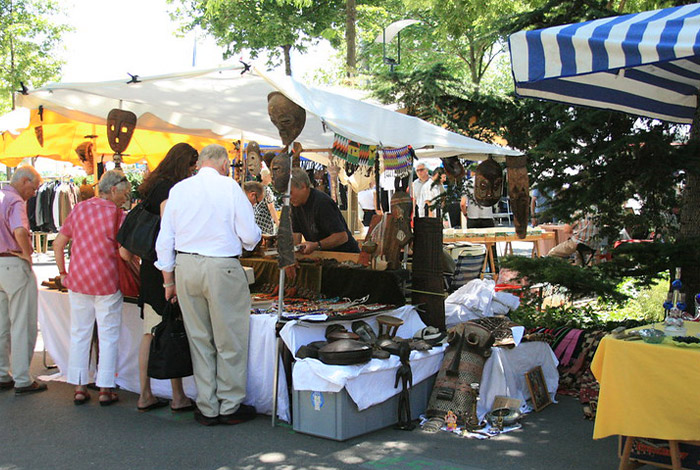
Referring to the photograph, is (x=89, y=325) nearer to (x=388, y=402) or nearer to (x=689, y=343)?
(x=388, y=402)

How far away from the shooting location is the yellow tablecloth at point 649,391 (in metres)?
3.19

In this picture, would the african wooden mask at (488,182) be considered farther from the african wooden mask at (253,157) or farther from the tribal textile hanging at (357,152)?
the african wooden mask at (253,157)

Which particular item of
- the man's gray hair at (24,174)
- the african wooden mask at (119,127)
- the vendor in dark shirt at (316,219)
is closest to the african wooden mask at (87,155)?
the african wooden mask at (119,127)

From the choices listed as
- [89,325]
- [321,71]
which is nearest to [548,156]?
[89,325]

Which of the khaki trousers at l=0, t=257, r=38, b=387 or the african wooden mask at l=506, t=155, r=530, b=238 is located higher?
the african wooden mask at l=506, t=155, r=530, b=238

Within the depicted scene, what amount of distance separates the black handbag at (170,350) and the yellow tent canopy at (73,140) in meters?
3.60

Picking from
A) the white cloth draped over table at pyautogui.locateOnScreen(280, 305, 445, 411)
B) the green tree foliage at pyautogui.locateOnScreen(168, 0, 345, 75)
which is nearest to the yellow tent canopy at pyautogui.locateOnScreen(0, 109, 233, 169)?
the white cloth draped over table at pyautogui.locateOnScreen(280, 305, 445, 411)

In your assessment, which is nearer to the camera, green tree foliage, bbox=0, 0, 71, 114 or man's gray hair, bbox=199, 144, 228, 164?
man's gray hair, bbox=199, 144, 228, 164

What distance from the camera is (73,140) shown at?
8297mm

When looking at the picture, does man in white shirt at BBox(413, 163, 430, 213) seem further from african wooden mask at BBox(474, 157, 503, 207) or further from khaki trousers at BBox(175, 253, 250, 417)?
khaki trousers at BBox(175, 253, 250, 417)

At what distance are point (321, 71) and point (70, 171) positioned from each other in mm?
13001

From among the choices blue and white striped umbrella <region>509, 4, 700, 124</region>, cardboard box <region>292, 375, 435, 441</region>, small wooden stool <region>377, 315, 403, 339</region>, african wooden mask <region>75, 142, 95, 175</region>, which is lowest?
cardboard box <region>292, 375, 435, 441</region>

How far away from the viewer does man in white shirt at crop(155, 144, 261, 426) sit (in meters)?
4.28

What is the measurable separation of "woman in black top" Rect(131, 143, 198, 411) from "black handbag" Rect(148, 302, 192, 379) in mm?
240
